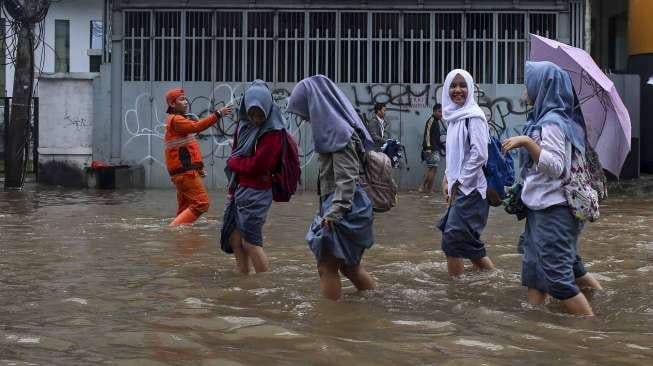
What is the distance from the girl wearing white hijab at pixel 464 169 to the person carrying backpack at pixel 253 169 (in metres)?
1.32

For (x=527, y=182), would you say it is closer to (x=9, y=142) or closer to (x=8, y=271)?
(x=8, y=271)

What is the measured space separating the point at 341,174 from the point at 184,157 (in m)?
4.59

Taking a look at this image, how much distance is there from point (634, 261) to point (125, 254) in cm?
466

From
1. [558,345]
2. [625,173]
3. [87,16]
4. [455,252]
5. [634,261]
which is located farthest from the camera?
[87,16]

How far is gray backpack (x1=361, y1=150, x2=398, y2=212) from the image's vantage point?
6098 millimetres

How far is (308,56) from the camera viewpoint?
18125 millimetres

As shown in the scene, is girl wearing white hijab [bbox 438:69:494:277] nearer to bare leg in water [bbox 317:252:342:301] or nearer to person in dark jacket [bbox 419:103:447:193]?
bare leg in water [bbox 317:252:342:301]

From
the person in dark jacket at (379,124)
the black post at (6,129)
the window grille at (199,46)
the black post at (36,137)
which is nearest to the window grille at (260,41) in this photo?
the window grille at (199,46)

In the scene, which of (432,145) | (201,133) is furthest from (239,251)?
(201,133)

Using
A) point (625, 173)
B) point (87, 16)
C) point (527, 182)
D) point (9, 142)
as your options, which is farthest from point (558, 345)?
point (87, 16)

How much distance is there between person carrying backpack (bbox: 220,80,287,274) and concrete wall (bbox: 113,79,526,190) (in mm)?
10739

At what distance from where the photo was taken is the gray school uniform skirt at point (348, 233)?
5906mm

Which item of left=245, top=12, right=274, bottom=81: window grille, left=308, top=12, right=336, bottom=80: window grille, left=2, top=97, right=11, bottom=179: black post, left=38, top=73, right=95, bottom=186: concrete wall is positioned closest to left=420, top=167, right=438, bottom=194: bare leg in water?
left=308, top=12, right=336, bottom=80: window grille

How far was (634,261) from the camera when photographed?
8.49m
